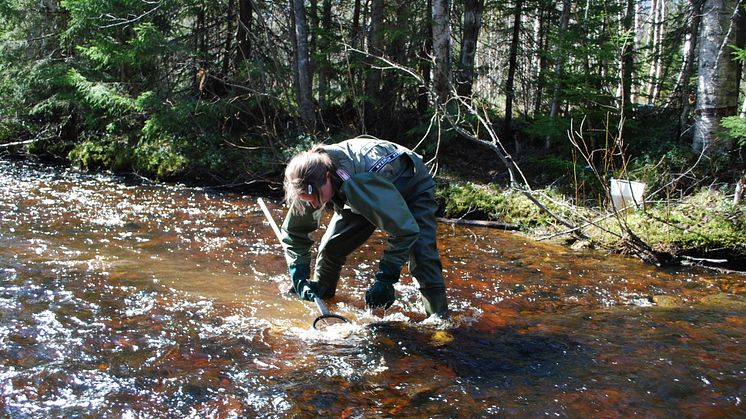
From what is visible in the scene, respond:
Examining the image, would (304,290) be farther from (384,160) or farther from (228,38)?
(228,38)

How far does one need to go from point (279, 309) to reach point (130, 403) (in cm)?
167

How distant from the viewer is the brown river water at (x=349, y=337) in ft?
10.1

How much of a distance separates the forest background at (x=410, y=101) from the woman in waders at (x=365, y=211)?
136 inches

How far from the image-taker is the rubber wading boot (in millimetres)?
4141

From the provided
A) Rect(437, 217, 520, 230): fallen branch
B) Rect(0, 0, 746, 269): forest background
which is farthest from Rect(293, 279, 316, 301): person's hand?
Rect(437, 217, 520, 230): fallen branch

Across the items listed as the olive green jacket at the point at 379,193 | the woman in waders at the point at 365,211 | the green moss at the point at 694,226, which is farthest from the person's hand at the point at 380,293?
the green moss at the point at 694,226

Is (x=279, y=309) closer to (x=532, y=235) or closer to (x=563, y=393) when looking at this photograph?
(x=563, y=393)

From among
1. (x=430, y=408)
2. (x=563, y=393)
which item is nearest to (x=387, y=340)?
(x=430, y=408)

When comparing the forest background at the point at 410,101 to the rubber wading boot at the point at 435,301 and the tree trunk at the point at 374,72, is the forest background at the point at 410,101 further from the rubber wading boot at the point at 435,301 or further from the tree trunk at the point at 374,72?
the rubber wading boot at the point at 435,301

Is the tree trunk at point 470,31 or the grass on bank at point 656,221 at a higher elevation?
the tree trunk at point 470,31

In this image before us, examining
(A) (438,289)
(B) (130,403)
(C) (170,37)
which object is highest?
(C) (170,37)

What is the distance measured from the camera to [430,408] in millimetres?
3049

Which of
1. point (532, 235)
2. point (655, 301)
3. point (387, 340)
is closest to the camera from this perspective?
point (387, 340)

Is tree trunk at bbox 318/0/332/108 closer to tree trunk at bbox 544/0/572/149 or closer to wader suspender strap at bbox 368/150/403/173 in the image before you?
tree trunk at bbox 544/0/572/149
